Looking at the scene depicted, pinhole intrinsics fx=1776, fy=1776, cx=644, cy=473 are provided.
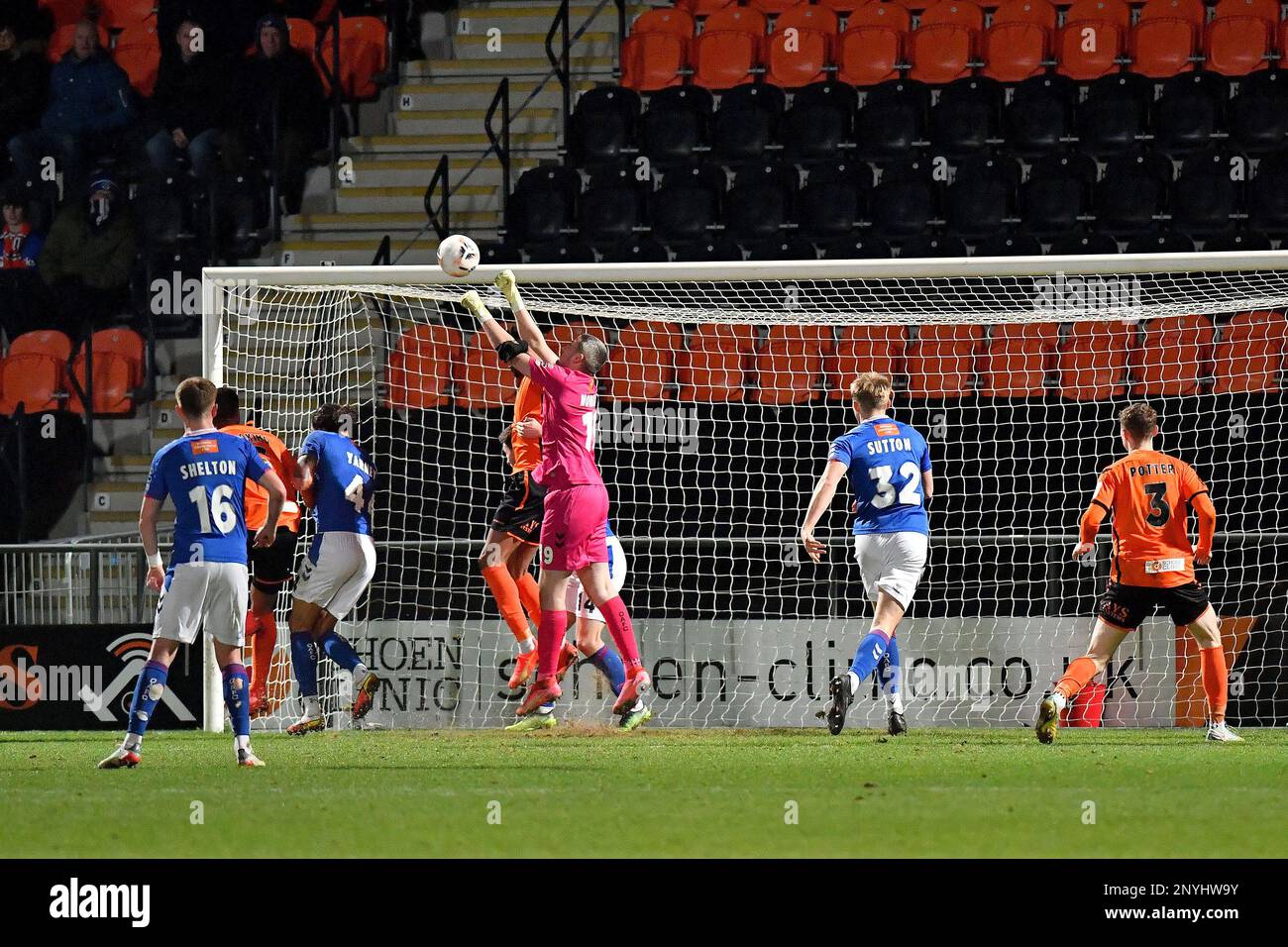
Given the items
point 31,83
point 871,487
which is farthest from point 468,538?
point 31,83

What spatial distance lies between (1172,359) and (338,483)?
593 centimetres

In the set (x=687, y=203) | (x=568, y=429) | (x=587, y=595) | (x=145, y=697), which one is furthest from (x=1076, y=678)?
(x=687, y=203)

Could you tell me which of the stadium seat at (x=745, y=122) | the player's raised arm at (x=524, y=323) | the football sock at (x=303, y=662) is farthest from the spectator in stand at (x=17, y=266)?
the player's raised arm at (x=524, y=323)

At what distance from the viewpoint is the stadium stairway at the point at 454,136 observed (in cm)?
1609

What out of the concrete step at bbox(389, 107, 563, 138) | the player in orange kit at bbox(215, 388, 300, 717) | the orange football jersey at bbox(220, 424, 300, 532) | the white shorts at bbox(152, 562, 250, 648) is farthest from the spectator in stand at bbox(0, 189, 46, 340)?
the white shorts at bbox(152, 562, 250, 648)

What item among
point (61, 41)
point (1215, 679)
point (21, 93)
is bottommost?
point (1215, 679)

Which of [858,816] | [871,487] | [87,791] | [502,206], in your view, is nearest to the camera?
[858,816]

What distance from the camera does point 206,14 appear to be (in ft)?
58.0

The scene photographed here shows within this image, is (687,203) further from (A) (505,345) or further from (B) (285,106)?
(A) (505,345)

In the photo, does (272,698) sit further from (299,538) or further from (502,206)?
(502,206)

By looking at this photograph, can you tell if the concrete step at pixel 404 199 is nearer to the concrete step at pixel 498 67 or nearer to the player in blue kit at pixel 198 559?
the concrete step at pixel 498 67

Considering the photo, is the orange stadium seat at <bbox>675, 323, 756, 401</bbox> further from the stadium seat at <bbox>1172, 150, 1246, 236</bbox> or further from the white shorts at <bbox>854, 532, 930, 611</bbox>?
the stadium seat at <bbox>1172, 150, 1246, 236</bbox>

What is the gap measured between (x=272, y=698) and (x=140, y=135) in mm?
8064

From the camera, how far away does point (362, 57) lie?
1739cm
